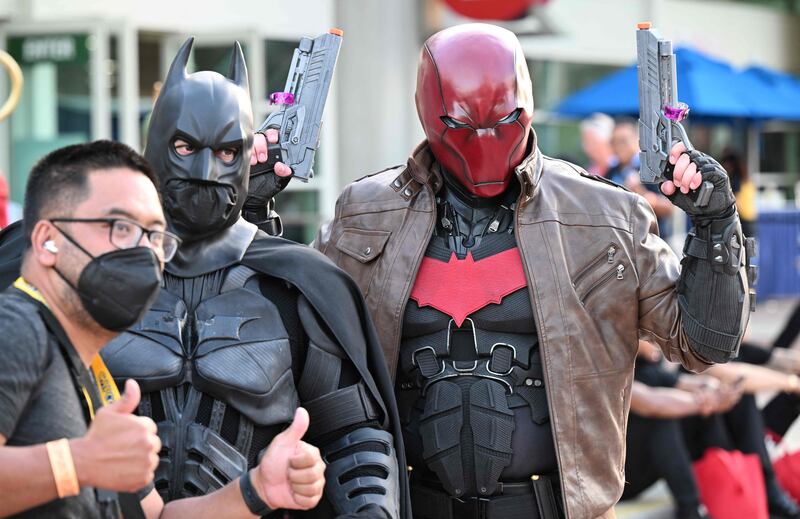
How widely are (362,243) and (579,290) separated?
0.57 metres

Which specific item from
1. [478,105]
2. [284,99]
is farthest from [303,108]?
[478,105]

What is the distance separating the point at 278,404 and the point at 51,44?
693 centimetres

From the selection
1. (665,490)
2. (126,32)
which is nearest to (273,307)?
(665,490)

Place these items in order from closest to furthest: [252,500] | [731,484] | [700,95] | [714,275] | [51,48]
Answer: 1. [252,500]
2. [714,275]
3. [731,484]
4. [51,48]
5. [700,95]

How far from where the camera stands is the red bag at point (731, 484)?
5.70 metres

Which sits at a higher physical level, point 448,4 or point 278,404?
point 448,4

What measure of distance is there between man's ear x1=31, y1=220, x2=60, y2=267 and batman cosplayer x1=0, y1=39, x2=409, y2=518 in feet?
1.82

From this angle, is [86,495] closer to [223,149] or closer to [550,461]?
[223,149]

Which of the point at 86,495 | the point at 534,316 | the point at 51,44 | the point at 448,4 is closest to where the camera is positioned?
the point at 86,495

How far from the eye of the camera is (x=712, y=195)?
2.86 m

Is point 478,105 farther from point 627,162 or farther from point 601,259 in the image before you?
point 627,162

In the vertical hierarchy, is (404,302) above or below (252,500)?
above

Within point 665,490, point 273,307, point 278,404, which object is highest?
point 273,307

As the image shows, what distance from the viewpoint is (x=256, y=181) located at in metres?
3.11
